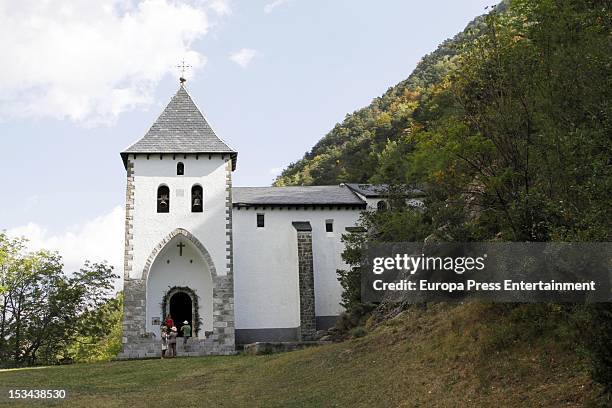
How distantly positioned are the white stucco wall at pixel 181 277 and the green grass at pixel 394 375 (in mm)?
8611

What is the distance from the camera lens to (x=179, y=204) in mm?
29219

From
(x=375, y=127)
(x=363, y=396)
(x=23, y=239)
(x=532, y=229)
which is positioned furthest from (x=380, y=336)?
(x=375, y=127)

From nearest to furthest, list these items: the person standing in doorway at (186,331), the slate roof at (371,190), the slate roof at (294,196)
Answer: the person standing in doorway at (186,331) → the slate roof at (371,190) → the slate roof at (294,196)

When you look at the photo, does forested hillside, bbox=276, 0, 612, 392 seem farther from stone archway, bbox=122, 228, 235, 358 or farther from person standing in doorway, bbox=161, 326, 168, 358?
stone archway, bbox=122, 228, 235, 358

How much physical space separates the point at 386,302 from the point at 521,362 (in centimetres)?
1014

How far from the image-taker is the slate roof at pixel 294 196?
32281 mm

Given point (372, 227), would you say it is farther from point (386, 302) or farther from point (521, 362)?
point (521, 362)

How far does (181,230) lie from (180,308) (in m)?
3.72

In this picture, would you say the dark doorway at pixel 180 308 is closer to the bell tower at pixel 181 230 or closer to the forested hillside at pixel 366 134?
the bell tower at pixel 181 230

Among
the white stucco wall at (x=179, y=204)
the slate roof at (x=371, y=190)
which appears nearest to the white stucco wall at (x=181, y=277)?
the white stucco wall at (x=179, y=204)

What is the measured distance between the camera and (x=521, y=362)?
12.0 meters

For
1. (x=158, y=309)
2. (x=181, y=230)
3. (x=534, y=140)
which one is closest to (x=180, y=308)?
(x=158, y=309)

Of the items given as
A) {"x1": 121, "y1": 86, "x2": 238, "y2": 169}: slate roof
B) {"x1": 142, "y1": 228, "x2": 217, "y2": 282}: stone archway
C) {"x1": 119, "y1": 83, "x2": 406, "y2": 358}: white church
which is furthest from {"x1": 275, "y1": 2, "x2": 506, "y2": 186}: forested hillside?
{"x1": 142, "y1": 228, "x2": 217, "y2": 282}: stone archway

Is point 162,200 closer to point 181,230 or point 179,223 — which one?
point 179,223
